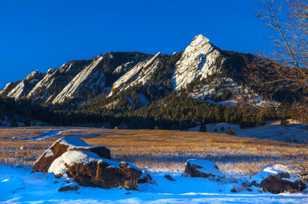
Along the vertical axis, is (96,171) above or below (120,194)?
above

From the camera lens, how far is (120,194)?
16.0 m

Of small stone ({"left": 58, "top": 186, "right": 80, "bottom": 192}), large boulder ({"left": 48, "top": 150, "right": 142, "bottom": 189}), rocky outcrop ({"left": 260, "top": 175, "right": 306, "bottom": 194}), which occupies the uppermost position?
large boulder ({"left": 48, "top": 150, "right": 142, "bottom": 189})

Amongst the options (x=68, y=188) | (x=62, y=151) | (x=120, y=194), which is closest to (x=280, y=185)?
(x=120, y=194)

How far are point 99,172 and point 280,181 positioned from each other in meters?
6.79

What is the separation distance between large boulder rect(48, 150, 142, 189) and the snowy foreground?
0.41 metres

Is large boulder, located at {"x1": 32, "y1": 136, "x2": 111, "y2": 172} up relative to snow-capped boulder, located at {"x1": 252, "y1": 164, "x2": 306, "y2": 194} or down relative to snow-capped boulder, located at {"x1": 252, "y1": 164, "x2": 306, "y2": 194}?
up

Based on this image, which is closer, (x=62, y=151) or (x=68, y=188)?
(x=68, y=188)

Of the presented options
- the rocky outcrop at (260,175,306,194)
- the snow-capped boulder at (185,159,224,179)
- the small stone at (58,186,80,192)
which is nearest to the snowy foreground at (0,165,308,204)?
the small stone at (58,186,80,192)

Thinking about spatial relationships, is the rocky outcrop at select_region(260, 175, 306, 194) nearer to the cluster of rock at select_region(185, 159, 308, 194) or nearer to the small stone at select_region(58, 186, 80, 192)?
the cluster of rock at select_region(185, 159, 308, 194)

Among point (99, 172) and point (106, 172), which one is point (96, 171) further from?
point (106, 172)

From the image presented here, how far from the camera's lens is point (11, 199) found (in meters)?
15.0

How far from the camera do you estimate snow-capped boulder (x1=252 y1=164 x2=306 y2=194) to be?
18781mm

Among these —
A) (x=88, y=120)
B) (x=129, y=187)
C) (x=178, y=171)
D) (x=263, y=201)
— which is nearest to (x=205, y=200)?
(x=263, y=201)

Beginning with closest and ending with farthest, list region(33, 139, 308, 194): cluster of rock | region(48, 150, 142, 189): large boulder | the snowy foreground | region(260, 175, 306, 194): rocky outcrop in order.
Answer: the snowy foreground < region(48, 150, 142, 189): large boulder < region(33, 139, 308, 194): cluster of rock < region(260, 175, 306, 194): rocky outcrop
